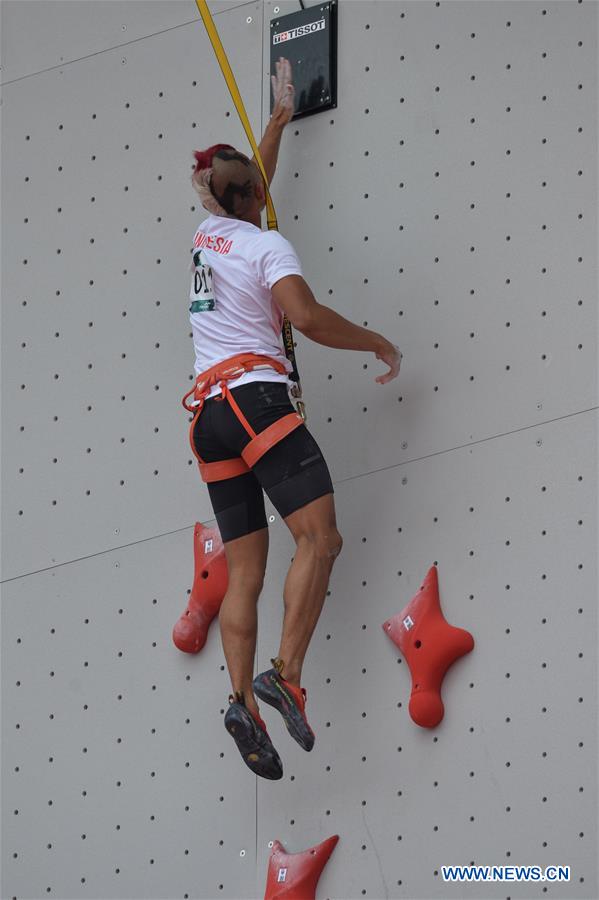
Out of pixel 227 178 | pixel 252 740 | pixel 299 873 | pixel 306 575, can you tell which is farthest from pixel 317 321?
pixel 299 873

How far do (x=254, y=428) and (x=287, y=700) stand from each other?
0.62 meters

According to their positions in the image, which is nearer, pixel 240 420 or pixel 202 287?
pixel 240 420

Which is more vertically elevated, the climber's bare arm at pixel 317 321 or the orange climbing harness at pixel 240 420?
the climber's bare arm at pixel 317 321

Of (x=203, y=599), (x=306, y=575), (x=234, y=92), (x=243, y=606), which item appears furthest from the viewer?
(x=203, y=599)

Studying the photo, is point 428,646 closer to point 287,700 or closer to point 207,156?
point 287,700

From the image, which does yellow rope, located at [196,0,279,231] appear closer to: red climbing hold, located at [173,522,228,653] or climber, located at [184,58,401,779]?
climber, located at [184,58,401,779]

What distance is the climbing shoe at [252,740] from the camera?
134 inches

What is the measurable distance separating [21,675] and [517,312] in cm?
169

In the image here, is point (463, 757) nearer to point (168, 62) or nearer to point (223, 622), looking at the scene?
point (223, 622)

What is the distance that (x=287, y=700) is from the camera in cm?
339

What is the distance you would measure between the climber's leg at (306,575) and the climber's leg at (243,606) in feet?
0.40

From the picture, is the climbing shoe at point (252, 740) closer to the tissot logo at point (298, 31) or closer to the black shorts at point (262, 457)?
the black shorts at point (262, 457)

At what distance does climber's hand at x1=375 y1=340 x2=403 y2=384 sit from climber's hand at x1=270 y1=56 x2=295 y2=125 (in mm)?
731

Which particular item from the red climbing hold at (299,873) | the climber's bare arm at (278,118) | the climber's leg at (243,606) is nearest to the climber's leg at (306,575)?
the climber's leg at (243,606)
